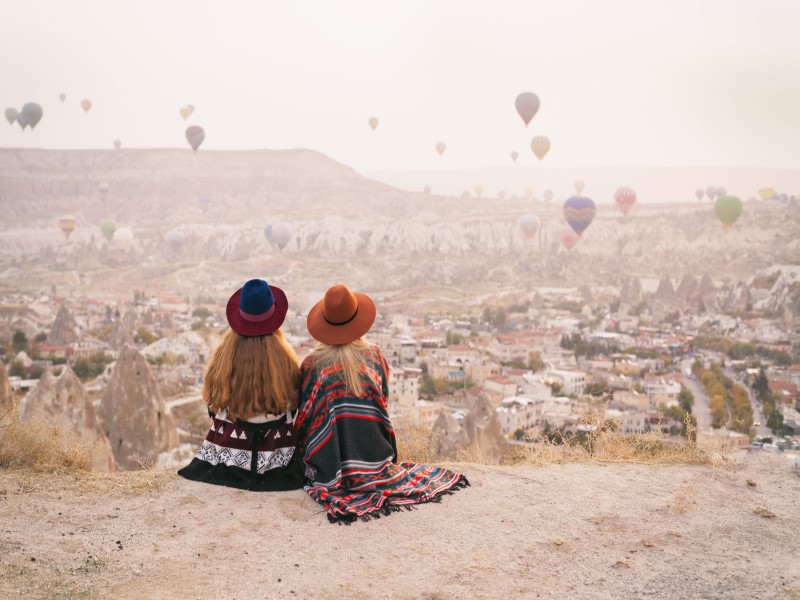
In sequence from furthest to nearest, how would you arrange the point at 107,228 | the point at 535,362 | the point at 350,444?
the point at 107,228 < the point at 535,362 < the point at 350,444

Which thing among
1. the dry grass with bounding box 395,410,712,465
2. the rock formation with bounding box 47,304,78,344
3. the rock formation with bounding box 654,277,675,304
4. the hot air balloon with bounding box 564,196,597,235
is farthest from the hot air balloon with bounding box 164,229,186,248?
the dry grass with bounding box 395,410,712,465

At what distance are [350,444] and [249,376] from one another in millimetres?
516

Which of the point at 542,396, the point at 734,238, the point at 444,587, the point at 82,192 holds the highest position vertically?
the point at 82,192

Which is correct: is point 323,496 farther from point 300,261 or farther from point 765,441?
point 300,261

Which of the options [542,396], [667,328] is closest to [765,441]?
[542,396]

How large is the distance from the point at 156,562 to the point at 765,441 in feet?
40.7

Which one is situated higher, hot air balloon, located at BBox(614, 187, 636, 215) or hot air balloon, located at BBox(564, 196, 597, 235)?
hot air balloon, located at BBox(614, 187, 636, 215)

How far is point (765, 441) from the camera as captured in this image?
12.8m

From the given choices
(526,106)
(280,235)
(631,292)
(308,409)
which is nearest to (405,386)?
(526,106)

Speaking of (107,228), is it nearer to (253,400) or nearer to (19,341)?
(19,341)

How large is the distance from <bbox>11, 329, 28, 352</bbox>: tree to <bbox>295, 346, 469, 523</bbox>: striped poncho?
3104cm

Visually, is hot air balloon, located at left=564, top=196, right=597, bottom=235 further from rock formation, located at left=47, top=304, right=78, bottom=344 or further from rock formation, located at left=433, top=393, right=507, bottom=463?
rock formation, located at left=433, top=393, right=507, bottom=463

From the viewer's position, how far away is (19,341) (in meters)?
32.7

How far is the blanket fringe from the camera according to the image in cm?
304
